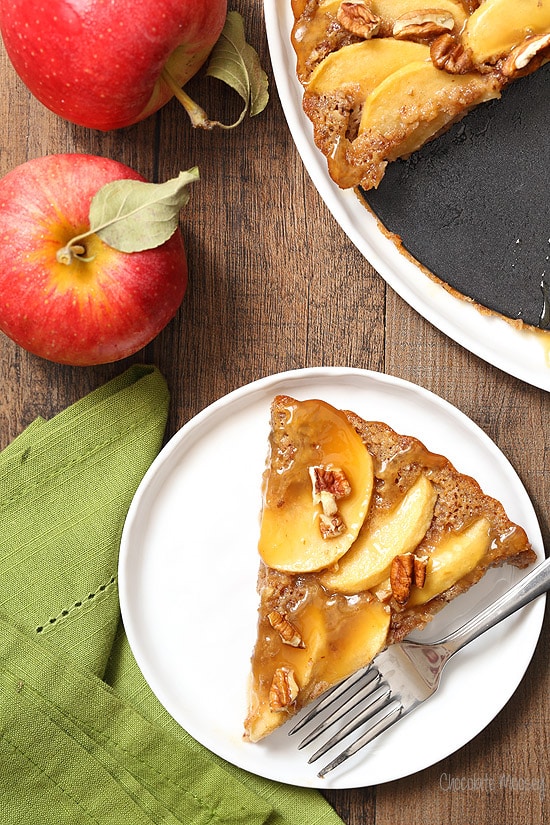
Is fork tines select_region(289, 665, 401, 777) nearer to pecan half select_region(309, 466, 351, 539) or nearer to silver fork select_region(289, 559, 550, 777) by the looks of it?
silver fork select_region(289, 559, 550, 777)

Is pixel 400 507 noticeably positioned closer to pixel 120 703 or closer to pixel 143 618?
pixel 143 618

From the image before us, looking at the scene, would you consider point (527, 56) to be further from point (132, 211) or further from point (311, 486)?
point (311, 486)

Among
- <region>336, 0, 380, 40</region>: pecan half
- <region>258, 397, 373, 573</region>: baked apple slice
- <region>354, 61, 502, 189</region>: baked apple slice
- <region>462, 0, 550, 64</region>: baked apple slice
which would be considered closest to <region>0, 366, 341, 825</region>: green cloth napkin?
<region>258, 397, 373, 573</region>: baked apple slice

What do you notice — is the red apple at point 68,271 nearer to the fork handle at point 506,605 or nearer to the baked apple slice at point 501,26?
the baked apple slice at point 501,26

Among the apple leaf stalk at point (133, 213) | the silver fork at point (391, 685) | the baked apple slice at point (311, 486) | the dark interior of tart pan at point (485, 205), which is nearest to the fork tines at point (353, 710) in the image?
the silver fork at point (391, 685)

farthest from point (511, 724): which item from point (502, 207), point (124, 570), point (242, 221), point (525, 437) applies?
point (242, 221)

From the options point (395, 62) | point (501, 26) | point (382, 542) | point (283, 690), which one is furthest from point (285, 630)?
point (501, 26)
